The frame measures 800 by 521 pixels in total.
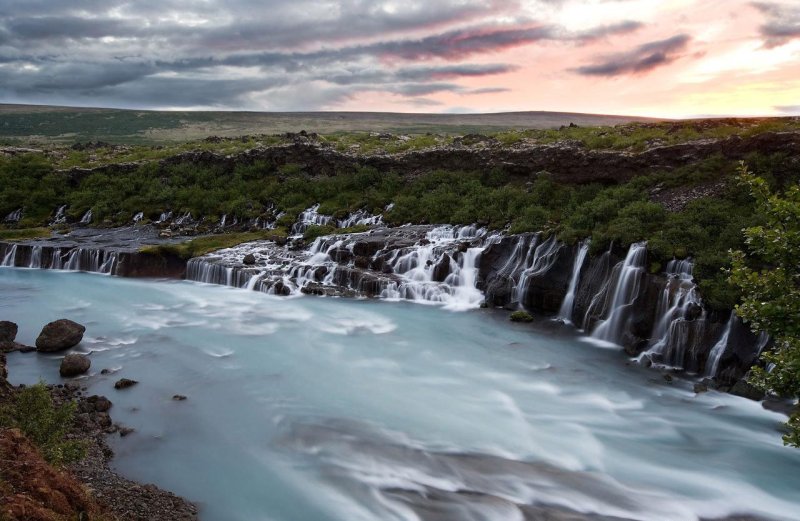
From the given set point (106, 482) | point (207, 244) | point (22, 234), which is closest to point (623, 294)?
point (106, 482)

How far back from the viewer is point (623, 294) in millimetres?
21578

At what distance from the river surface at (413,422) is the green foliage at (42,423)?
1.85 m

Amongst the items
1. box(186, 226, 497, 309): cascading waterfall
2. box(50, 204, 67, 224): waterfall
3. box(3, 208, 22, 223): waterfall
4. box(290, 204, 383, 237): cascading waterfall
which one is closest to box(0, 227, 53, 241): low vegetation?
box(50, 204, 67, 224): waterfall

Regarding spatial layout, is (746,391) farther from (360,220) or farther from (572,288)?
(360,220)

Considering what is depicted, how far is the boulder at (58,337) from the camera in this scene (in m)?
19.0

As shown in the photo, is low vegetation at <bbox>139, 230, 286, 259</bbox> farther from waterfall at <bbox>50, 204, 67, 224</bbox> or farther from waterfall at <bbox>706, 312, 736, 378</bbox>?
waterfall at <bbox>706, 312, 736, 378</bbox>

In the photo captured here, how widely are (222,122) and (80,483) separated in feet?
537

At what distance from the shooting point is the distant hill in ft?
442

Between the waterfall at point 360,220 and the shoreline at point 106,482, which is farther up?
the waterfall at point 360,220

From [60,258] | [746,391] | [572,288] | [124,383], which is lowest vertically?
[60,258]

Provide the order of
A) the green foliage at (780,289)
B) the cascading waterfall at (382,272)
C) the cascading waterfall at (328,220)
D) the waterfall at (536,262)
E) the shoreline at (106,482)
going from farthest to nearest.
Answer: the cascading waterfall at (328,220), the cascading waterfall at (382,272), the waterfall at (536,262), the shoreline at (106,482), the green foliage at (780,289)

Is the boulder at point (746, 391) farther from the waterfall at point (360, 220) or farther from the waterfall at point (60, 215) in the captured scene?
the waterfall at point (60, 215)

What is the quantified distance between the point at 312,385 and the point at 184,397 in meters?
3.68

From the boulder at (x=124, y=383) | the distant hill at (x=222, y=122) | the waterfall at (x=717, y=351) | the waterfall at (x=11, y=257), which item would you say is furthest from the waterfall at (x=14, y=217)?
the distant hill at (x=222, y=122)
